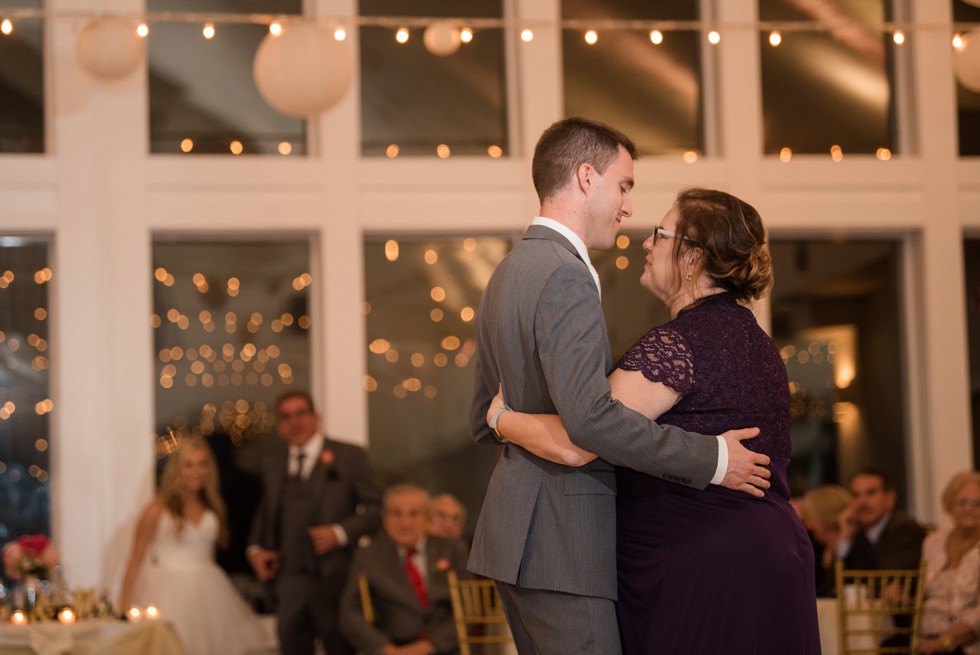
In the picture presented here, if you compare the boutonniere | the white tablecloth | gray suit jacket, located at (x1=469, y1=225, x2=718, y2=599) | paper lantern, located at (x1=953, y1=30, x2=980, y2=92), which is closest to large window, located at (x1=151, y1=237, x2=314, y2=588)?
the boutonniere

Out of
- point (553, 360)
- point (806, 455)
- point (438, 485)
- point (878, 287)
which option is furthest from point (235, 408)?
point (553, 360)

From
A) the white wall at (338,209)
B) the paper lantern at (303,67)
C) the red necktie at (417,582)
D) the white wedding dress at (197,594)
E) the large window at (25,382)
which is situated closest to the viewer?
the paper lantern at (303,67)

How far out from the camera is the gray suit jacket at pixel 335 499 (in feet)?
21.7

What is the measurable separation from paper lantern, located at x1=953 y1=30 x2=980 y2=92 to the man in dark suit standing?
351cm

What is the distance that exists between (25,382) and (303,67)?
2919mm

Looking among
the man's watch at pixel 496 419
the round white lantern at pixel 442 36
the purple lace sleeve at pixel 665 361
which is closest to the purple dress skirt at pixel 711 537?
the purple lace sleeve at pixel 665 361

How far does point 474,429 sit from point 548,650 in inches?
A: 23.8

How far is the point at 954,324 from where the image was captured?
25.4ft

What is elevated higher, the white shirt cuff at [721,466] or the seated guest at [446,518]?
the white shirt cuff at [721,466]

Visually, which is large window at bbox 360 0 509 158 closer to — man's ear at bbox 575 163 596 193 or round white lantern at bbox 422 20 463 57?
round white lantern at bbox 422 20 463 57

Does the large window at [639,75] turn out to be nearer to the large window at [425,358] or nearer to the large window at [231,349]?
the large window at [425,358]

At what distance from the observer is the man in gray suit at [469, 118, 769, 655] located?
2.52 m

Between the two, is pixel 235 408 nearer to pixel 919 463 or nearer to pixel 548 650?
pixel 919 463

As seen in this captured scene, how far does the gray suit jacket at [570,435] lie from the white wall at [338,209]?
4.66 meters
